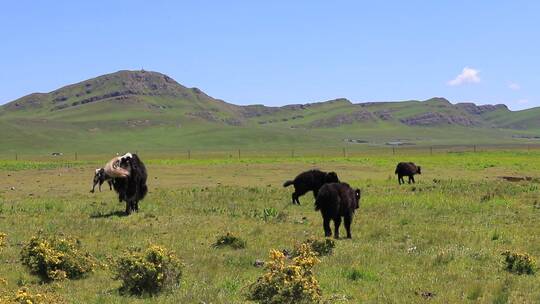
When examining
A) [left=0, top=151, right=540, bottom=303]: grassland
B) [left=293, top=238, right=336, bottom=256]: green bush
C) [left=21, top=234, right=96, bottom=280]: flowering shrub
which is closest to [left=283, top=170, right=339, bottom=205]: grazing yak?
[left=0, top=151, right=540, bottom=303]: grassland

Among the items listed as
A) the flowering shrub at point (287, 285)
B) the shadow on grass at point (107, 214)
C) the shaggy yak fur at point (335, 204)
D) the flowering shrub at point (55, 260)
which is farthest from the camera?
the shadow on grass at point (107, 214)

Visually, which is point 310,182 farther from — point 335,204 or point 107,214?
point 335,204

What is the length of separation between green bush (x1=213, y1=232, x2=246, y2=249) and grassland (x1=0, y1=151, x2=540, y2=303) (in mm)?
299

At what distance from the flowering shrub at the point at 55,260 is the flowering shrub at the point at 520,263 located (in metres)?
8.38

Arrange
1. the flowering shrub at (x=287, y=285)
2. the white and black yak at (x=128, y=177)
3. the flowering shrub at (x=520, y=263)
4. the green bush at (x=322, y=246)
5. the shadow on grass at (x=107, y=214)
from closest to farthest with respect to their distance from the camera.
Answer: the flowering shrub at (x=287, y=285) → the flowering shrub at (x=520, y=263) → the green bush at (x=322, y=246) → the shadow on grass at (x=107, y=214) → the white and black yak at (x=128, y=177)

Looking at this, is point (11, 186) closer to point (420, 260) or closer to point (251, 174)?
point (251, 174)

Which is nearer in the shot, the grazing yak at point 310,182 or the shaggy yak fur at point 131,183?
the shaggy yak fur at point 131,183

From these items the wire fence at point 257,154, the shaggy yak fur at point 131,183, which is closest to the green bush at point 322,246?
the shaggy yak fur at point 131,183

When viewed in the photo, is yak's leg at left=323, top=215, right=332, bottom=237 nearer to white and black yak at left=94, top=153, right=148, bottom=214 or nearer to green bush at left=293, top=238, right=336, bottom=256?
green bush at left=293, top=238, right=336, bottom=256

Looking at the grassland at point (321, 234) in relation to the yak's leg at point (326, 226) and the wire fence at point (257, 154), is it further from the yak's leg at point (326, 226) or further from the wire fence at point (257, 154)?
the wire fence at point (257, 154)

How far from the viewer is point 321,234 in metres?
17.0

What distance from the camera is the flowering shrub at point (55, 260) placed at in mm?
11469

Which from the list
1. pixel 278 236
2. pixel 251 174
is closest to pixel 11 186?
pixel 251 174

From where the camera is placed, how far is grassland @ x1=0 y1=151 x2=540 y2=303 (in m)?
10.5
